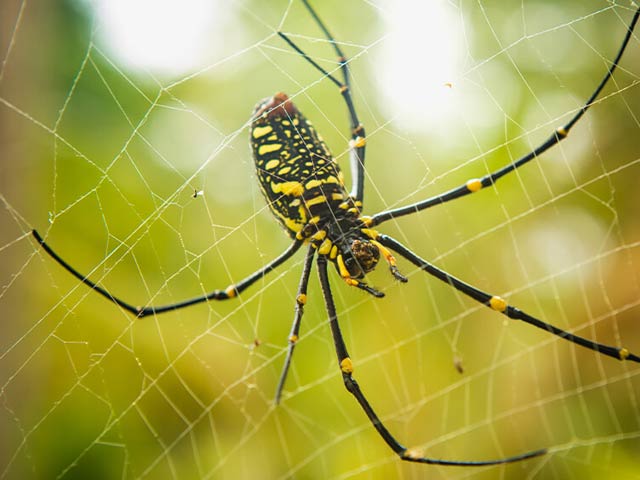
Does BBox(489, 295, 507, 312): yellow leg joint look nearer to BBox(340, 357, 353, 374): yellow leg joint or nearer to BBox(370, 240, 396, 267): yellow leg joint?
BBox(370, 240, 396, 267): yellow leg joint

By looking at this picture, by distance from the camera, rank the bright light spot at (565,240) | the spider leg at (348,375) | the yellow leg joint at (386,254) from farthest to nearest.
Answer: the bright light spot at (565,240), the spider leg at (348,375), the yellow leg joint at (386,254)

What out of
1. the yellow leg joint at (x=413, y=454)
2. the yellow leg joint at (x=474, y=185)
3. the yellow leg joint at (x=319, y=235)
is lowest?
the yellow leg joint at (x=413, y=454)

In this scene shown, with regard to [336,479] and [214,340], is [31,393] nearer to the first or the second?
[214,340]

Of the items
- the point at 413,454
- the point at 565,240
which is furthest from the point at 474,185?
the point at 565,240

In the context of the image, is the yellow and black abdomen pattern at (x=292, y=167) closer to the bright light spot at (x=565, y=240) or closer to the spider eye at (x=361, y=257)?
the spider eye at (x=361, y=257)

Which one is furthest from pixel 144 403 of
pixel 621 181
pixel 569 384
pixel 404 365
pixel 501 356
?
pixel 621 181

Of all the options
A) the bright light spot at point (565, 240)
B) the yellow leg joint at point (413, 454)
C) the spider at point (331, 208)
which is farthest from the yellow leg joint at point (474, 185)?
the bright light spot at point (565, 240)

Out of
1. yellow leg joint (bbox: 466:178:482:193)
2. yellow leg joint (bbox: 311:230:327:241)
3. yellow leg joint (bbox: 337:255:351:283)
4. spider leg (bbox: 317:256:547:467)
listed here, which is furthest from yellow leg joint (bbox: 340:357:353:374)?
yellow leg joint (bbox: 466:178:482:193)
